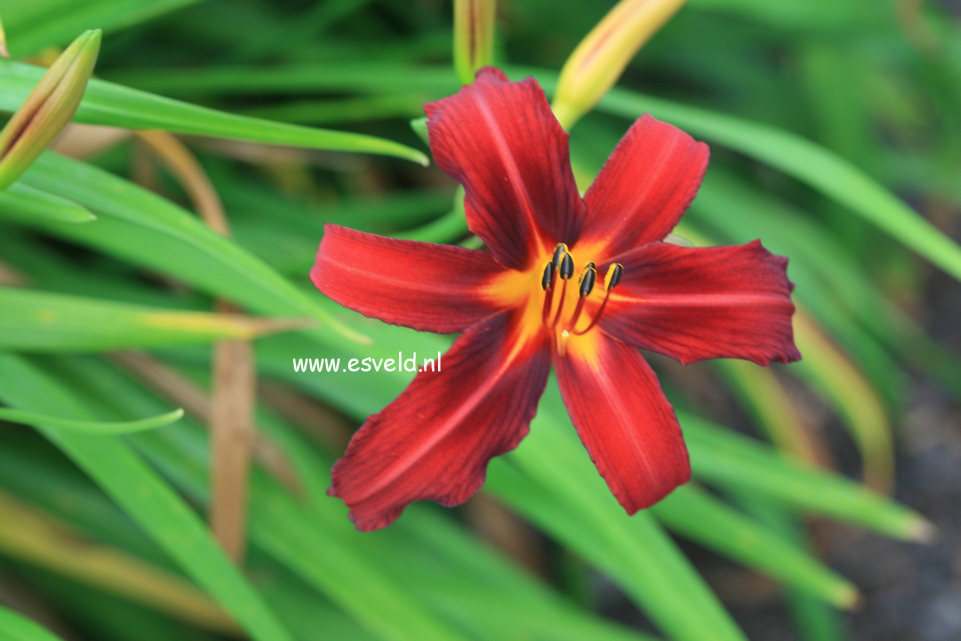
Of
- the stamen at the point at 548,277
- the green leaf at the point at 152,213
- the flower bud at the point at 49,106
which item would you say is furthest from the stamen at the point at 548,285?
the flower bud at the point at 49,106

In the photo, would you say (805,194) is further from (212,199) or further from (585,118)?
(212,199)

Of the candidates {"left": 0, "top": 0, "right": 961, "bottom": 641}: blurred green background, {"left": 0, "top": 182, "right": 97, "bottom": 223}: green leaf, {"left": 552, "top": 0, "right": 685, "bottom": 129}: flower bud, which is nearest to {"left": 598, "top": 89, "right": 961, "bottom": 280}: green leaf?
{"left": 0, "top": 0, "right": 961, "bottom": 641}: blurred green background

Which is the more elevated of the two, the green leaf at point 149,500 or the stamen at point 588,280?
the stamen at point 588,280

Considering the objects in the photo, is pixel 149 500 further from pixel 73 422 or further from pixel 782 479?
pixel 782 479

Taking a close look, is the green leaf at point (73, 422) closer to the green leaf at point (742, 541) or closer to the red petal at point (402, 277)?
the red petal at point (402, 277)

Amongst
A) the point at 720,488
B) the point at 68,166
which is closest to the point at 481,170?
the point at 68,166
